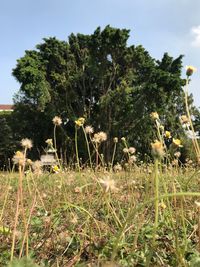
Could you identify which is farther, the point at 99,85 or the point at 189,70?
the point at 99,85

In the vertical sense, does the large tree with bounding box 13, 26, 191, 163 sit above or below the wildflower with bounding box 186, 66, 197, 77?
above

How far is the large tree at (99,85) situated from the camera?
17.6 metres

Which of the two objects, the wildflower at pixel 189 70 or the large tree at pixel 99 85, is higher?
the large tree at pixel 99 85

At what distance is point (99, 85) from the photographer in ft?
59.6

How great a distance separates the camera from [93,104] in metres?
18.2

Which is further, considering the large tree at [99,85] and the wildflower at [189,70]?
the large tree at [99,85]

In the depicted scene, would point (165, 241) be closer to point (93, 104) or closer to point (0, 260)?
point (0, 260)

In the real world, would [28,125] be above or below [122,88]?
below

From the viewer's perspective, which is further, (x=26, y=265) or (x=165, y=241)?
(x=165, y=241)

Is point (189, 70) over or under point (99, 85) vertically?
under

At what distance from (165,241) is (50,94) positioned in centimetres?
1685

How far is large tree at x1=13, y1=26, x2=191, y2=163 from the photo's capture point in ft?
57.7

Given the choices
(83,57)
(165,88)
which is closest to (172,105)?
(165,88)

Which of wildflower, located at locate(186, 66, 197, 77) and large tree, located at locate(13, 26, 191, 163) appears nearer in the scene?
wildflower, located at locate(186, 66, 197, 77)
